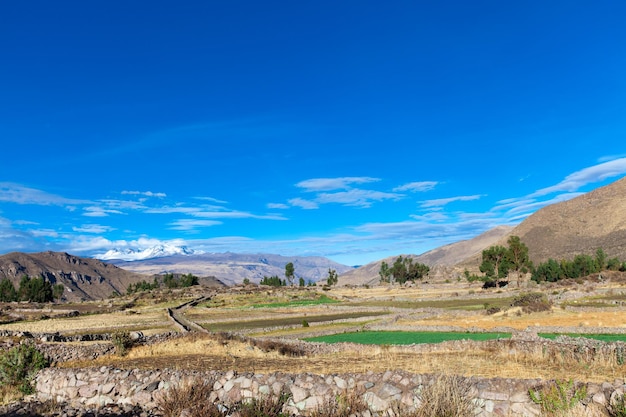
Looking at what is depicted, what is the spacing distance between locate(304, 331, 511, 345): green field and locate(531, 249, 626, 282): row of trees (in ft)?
327

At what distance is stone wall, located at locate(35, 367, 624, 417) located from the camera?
11.0 m

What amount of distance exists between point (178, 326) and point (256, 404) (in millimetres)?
49750

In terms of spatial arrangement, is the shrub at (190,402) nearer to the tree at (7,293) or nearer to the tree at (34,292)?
the tree at (34,292)

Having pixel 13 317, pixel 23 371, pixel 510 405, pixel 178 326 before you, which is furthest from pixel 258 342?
pixel 13 317

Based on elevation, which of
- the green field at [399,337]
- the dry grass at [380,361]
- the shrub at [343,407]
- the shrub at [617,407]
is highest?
the shrub at [617,407]

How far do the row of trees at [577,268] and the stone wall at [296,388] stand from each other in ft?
427

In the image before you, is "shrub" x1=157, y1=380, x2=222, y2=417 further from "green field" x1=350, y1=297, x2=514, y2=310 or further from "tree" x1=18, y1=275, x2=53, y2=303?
"tree" x1=18, y1=275, x2=53, y2=303

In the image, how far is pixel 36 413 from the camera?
13.2 meters

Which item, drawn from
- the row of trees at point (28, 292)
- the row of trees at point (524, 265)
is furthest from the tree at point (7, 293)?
the row of trees at point (524, 265)

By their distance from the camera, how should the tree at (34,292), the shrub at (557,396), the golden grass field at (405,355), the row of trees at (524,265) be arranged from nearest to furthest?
the shrub at (557,396)
the golden grass field at (405,355)
the row of trees at (524,265)
the tree at (34,292)

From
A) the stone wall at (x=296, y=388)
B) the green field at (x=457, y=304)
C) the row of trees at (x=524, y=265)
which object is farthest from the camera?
the row of trees at (x=524, y=265)

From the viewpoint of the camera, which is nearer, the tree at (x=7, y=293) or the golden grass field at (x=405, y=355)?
the golden grass field at (x=405, y=355)

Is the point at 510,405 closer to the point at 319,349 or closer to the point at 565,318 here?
the point at 319,349

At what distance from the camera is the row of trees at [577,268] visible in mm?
122500
